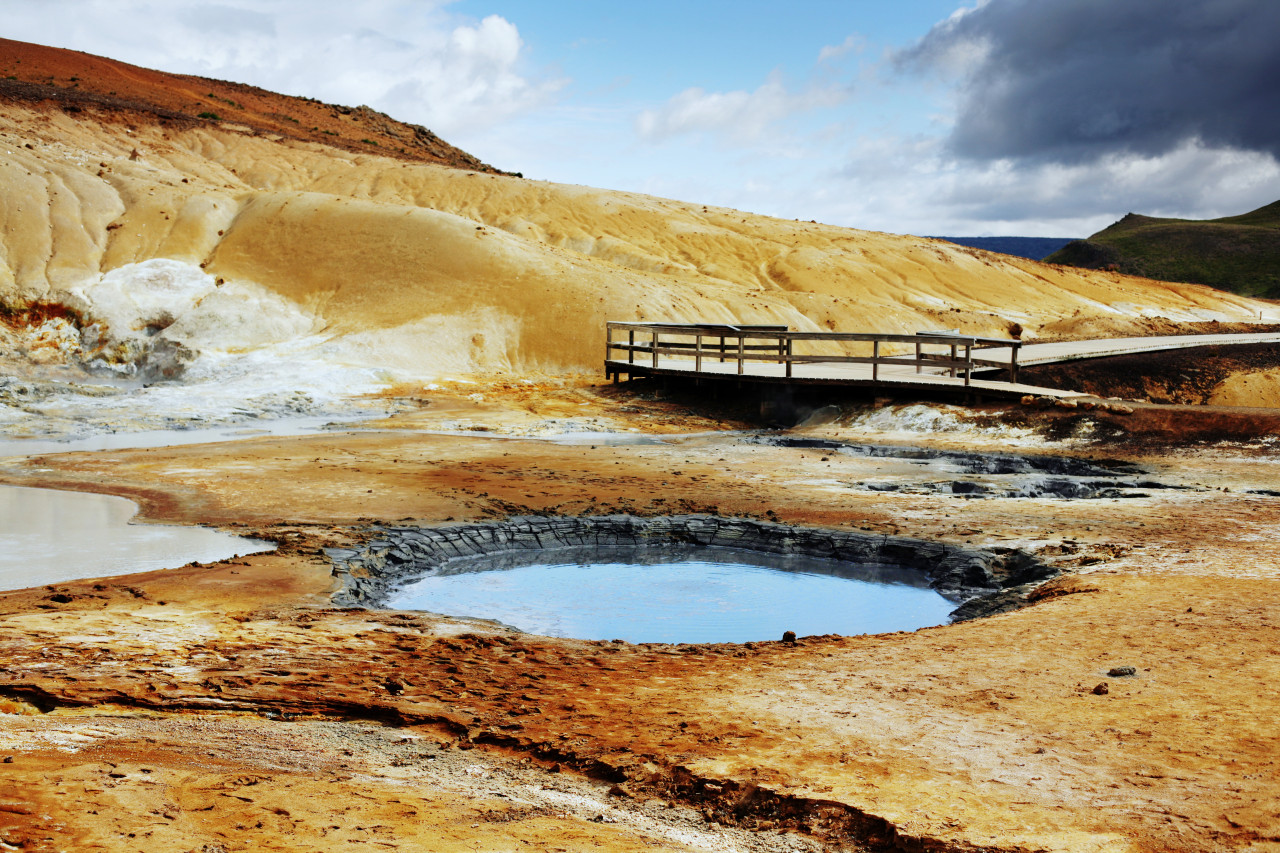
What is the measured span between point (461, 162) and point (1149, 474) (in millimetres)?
68139

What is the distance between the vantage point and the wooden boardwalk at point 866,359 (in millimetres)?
21344

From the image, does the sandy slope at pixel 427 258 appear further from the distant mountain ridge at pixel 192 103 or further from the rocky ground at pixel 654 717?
the rocky ground at pixel 654 717

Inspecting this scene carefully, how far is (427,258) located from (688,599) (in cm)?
2695

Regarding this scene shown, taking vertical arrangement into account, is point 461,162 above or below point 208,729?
above

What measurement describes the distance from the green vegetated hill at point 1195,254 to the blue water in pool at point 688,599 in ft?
294

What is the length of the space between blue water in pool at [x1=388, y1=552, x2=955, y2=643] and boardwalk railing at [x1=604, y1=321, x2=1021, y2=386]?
36.2 ft

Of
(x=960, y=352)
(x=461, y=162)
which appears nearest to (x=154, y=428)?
(x=960, y=352)

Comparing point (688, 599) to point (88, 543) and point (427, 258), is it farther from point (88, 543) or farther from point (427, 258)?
point (427, 258)

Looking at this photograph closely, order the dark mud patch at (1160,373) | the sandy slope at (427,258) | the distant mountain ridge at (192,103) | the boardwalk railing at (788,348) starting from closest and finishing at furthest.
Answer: the boardwalk railing at (788,348) < the dark mud patch at (1160,373) < the sandy slope at (427,258) < the distant mountain ridge at (192,103)

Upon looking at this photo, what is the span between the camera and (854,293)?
46594 mm

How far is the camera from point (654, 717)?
591 centimetres

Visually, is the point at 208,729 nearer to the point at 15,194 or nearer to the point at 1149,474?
the point at 1149,474

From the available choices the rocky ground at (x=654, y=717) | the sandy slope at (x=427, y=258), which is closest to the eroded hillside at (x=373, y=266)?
the sandy slope at (x=427, y=258)

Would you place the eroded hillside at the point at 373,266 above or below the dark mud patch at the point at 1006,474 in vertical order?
above
